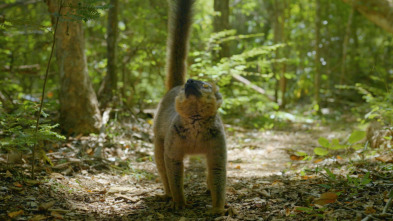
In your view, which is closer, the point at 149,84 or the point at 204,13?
the point at 204,13

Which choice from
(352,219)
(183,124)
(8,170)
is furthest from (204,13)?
(352,219)

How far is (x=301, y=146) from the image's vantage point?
6648mm

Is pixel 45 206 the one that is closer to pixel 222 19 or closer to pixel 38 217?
pixel 38 217

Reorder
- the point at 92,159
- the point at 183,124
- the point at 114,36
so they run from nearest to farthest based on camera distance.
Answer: the point at 183,124
the point at 92,159
the point at 114,36

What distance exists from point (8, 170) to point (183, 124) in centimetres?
202

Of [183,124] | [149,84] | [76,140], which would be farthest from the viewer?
[149,84]

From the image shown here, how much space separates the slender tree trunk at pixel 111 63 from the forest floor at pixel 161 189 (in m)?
0.95

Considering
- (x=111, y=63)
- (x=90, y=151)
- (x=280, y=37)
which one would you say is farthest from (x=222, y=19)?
(x=90, y=151)

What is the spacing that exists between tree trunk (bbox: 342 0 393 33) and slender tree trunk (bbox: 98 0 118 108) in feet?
16.3

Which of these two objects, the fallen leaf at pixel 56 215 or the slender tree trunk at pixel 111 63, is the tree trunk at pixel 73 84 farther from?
the fallen leaf at pixel 56 215

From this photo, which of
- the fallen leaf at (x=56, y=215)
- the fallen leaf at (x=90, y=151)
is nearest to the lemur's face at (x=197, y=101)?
the fallen leaf at (x=56, y=215)

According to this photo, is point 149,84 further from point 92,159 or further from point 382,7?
point 382,7

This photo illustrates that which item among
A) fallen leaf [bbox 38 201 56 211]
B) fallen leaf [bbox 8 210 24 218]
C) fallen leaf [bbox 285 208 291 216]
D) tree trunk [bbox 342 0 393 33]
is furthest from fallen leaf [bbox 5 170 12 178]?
tree trunk [bbox 342 0 393 33]

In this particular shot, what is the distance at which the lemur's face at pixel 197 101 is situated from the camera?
3086 millimetres
